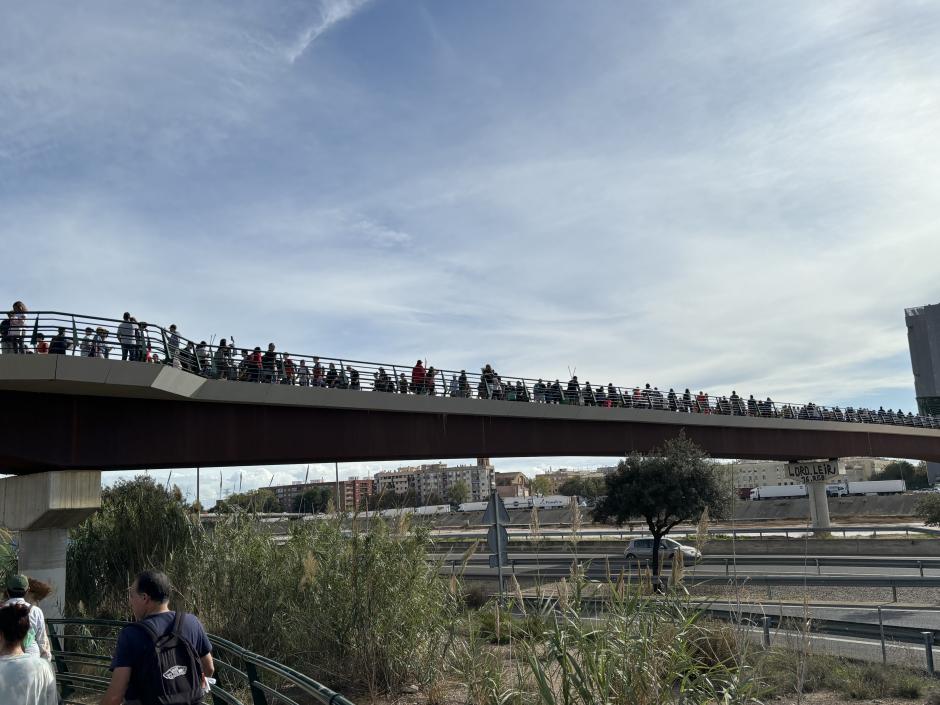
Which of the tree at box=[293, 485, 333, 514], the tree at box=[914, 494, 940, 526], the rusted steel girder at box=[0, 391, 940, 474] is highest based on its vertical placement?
the rusted steel girder at box=[0, 391, 940, 474]

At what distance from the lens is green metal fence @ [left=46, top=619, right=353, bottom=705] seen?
4.71 m

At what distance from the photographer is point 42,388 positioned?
1642cm

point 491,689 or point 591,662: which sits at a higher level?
point 591,662

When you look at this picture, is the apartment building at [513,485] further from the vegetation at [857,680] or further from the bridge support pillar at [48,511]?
the vegetation at [857,680]

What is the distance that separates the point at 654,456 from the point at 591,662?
86.7ft

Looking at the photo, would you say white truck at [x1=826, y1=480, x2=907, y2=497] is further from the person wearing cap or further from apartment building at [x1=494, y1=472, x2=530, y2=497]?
the person wearing cap

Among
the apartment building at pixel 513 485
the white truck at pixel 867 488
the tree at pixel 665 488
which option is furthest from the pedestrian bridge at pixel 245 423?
the apartment building at pixel 513 485

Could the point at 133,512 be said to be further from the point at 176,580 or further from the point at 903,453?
the point at 903,453

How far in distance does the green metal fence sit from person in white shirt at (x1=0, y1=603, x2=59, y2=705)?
857mm

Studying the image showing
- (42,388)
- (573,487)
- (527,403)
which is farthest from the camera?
(573,487)

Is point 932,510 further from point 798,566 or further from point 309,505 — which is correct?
point 309,505

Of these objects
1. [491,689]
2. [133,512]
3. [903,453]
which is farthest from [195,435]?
[903,453]

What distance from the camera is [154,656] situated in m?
4.33

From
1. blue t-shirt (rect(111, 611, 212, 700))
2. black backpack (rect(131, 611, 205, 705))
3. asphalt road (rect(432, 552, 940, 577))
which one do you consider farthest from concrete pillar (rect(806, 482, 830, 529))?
blue t-shirt (rect(111, 611, 212, 700))
